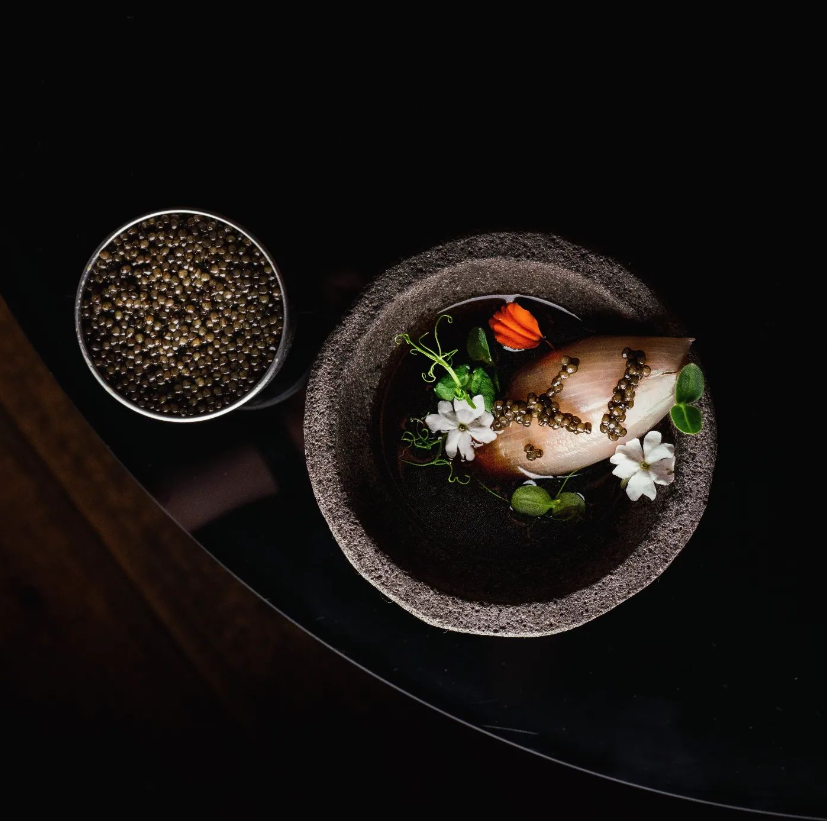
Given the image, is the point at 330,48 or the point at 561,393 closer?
the point at 561,393

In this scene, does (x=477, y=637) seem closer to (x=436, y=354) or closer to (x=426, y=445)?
(x=426, y=445)

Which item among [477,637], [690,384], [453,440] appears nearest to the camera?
[690,384]

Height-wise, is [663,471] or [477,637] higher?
[663,471]

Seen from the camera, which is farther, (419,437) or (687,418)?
(419,437)

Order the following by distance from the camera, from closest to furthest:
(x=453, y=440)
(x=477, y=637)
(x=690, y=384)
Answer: (x=690, y=384) < (x=453, y=440) < (x=477, y=637)

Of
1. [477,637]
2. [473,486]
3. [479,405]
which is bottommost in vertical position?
[477,637]

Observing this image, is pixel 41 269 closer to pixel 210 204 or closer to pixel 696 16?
pixel 210 204

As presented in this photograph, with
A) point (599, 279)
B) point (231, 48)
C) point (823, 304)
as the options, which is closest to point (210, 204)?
point (231, 48)

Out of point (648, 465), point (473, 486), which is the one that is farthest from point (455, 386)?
point (648, 465)
